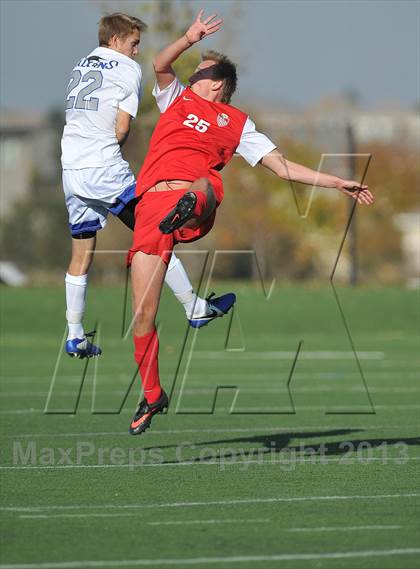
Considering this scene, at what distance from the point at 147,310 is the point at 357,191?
158cm

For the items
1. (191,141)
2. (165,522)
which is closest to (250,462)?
(165,522)

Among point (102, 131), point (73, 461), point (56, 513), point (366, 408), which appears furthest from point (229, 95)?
point (366, 408)

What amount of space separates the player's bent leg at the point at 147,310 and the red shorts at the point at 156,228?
0.18ft

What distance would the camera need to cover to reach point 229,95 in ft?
27.2

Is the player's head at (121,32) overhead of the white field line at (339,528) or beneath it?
overhead

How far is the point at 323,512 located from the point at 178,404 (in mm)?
6220

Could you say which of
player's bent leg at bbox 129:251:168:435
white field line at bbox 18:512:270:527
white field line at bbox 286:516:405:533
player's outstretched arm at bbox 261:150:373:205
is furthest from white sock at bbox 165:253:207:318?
white field line at bbox 286:516:405:533

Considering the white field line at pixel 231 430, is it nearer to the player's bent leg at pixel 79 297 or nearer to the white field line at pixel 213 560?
the player's bent leg at pixel 79 297

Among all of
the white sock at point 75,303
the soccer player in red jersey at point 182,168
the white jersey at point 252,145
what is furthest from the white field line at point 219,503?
the white jersey at point 252,145

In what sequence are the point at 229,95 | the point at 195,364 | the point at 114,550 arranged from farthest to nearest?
the point at 195,364, the point at 229,95, the point at 114,550

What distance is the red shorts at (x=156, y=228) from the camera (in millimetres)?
Result: 7906

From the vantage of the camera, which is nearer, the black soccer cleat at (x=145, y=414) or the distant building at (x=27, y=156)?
the black soccer cleat at (x=145, y=414)

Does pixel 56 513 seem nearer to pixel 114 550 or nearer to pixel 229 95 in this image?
pixel 114 550

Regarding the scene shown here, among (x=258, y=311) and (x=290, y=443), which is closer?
(x=290, y=443)
